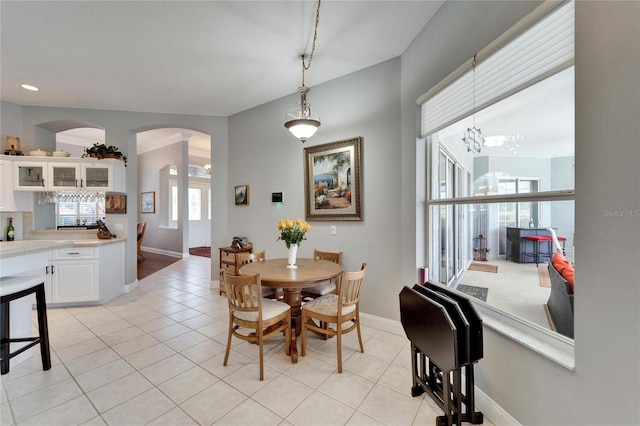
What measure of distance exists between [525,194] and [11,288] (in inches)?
140

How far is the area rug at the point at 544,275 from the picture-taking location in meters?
1.48

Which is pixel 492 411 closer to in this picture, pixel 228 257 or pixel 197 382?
pixel 197 382

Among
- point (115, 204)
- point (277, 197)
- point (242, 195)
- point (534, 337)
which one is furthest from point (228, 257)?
point (534, 337)

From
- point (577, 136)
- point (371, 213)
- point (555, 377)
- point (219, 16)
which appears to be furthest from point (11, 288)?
point (577, 136)

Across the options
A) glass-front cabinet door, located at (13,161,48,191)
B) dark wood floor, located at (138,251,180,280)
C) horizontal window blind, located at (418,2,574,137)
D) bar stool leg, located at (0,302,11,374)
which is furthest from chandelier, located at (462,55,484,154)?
dark wood floor, located at (138,251,180,280)

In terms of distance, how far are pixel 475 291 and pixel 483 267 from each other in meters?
0.19

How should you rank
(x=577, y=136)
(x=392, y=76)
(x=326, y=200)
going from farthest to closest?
(x=326, y=200) < (x=392, y=76) < (x=577, y=136)

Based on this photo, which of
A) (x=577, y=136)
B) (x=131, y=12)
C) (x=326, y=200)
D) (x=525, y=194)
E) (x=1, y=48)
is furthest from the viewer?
(x=326, y=200)

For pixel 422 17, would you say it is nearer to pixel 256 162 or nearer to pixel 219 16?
pixel 219 16

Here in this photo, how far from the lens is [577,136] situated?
47.6 inches

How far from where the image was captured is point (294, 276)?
2.34 metres

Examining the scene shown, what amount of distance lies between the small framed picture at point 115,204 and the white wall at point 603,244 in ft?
17.3

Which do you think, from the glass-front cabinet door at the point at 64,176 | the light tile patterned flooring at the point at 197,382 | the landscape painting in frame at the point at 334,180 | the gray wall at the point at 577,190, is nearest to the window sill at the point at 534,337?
the gray wall at the point at 577,190

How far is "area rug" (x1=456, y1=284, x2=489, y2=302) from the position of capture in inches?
75.3
